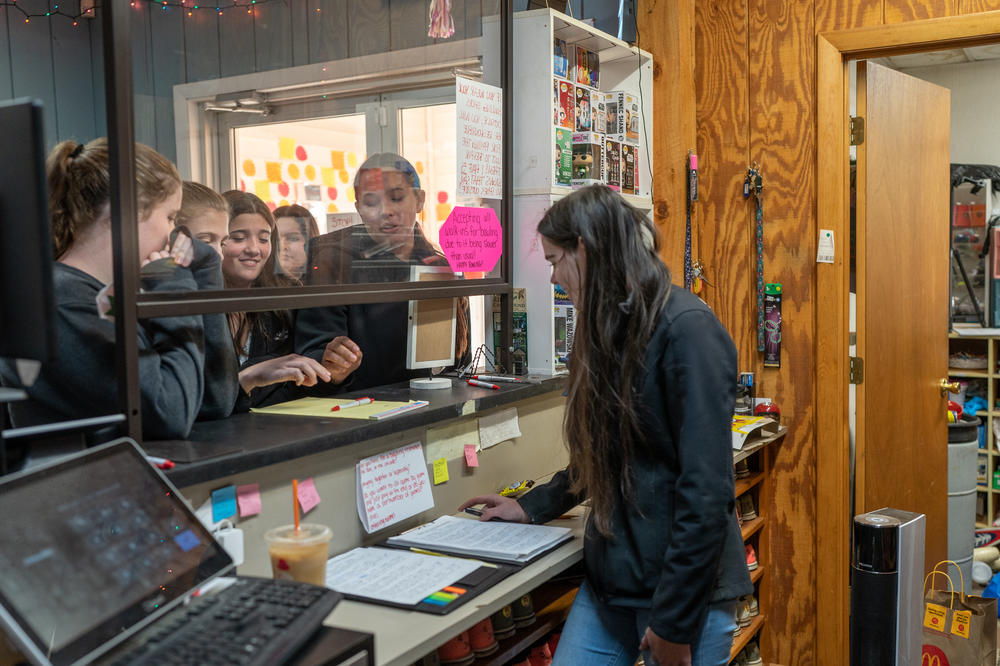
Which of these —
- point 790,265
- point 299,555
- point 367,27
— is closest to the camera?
point 299,555

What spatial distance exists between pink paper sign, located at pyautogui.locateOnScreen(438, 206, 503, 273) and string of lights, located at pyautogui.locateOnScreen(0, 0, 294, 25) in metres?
0.65

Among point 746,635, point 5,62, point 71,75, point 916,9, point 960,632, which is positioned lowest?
point 746,635

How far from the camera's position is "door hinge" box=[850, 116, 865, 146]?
11.1ft

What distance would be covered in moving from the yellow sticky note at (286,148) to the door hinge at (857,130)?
235 centimetres

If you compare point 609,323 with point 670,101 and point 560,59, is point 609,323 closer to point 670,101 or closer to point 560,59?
point 560,59

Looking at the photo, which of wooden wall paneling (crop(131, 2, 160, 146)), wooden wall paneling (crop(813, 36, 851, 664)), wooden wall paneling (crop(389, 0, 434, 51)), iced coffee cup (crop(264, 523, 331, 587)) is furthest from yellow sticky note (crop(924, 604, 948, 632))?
wooden wall paneling (crop(131, 2, 160, 146))

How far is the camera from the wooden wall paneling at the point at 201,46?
1.68 m

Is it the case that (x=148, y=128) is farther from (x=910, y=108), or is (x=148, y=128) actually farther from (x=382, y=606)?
(x=910, y=108)

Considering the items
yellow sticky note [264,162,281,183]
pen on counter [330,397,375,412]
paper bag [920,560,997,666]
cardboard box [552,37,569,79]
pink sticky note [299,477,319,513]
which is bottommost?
paper bag [920,560,997,666]

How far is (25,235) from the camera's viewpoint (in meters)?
1.13

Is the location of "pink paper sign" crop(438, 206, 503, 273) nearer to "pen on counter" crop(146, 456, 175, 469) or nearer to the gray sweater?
the gray sweater

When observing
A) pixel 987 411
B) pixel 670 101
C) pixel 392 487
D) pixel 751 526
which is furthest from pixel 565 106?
pixel 987 411

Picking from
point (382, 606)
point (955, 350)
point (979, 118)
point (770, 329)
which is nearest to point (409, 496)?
point (382, 606)

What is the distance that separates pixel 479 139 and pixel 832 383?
1.70m
